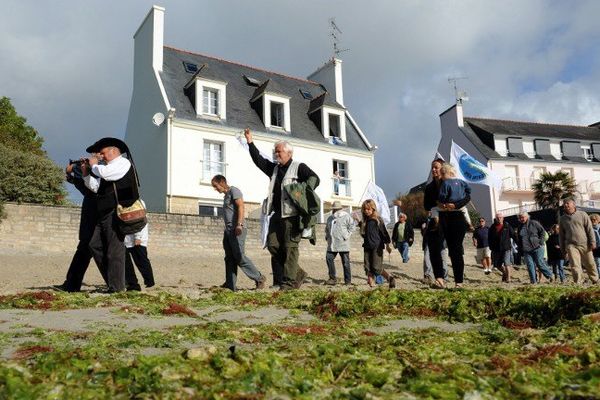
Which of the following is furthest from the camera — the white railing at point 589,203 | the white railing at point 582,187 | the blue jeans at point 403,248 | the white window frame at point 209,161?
the white railing at point 582,187

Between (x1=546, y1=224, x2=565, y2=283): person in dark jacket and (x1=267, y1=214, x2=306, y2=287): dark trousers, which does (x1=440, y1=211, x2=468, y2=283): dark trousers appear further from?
(x1=546, y1=224, x2=565, y2=283): person in dark jacket

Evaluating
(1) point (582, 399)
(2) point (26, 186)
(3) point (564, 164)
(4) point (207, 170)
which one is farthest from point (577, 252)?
(3) point (564, 164)

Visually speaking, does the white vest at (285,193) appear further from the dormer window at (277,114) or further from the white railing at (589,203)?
the white railing at (589,203)

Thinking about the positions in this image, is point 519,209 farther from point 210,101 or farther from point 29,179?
point 29,179

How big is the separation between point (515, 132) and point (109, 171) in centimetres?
4847

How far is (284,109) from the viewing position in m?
32.9

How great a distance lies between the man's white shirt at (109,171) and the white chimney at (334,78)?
3070 centimetres

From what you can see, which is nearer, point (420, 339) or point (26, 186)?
point (420, 339)

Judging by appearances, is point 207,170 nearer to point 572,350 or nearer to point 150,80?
point 150,80

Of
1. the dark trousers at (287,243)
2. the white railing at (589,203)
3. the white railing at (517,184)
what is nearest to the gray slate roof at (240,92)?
the white railing at (517,184)

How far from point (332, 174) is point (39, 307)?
28.2 m

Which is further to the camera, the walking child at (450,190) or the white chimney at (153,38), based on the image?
the white chimney at (153,38)

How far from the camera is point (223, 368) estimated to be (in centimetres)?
253

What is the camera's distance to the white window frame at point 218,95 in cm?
2967
